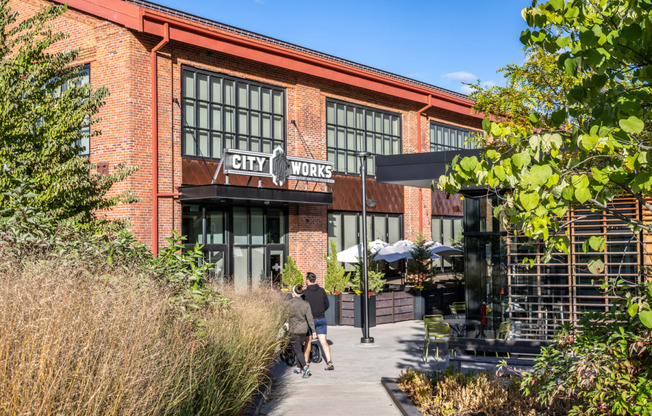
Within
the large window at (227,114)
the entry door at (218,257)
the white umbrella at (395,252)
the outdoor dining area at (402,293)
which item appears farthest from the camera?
the white umbrella at (395,252)

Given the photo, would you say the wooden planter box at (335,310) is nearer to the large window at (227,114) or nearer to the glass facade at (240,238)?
the glass facade at (240,238)

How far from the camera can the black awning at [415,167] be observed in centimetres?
1591

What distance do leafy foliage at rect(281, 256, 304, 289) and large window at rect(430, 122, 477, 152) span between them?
447 inches

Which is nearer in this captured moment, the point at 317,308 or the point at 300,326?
the point at 300,326

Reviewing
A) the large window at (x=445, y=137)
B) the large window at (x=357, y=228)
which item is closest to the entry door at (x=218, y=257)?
the large window at (x=357, y=228)

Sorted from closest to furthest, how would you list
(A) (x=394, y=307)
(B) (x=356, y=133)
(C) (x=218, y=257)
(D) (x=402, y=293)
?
(A) (x=394, y=307), (D) (x=402, y=293), (C) (x=218, y=257), (B) (x=356, y=133)

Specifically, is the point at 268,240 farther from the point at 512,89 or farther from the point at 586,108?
the point at 586,108

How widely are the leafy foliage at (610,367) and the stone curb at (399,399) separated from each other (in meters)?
3.10

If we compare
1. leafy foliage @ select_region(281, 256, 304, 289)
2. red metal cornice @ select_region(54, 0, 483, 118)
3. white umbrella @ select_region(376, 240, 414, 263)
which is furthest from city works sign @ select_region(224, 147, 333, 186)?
red metal cornice @ select_region(54, 0, 483, 118)

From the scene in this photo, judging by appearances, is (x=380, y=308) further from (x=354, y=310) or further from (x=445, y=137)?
(x=445, y=137)

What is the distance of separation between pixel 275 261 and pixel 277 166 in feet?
13.2

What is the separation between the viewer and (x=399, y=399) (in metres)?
9.95

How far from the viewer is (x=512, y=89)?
22578 millimetres

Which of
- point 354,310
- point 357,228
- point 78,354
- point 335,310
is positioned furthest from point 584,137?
point 357,228
